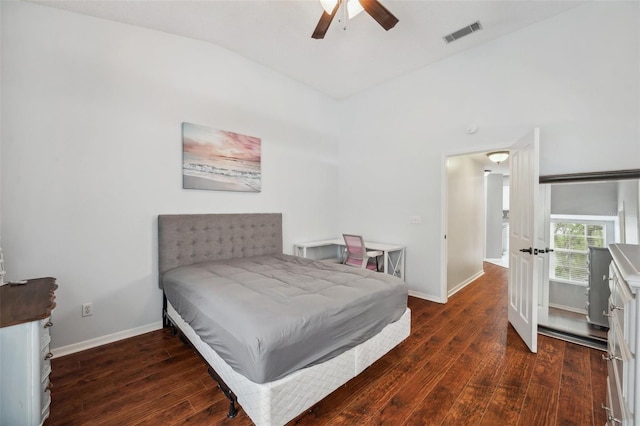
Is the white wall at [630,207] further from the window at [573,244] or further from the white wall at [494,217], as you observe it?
the white wall at [494,217]

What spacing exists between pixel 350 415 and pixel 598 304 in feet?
8.80

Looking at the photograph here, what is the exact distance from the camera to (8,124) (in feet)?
6.99

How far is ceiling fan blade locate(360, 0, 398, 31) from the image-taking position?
6.68 feet

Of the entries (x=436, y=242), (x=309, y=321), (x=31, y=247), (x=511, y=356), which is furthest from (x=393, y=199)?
(x=31, y=247)

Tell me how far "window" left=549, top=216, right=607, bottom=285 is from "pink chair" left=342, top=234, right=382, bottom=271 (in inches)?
74.7

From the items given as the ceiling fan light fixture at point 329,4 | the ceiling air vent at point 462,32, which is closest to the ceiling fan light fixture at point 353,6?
the ceiling fan light fixture at point 329,4

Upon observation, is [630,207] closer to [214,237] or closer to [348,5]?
[348,5]

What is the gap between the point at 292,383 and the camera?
1.46m

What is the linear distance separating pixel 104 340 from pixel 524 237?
4.21 m

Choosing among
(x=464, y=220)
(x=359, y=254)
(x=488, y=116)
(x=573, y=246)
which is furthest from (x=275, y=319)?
(x=464, y=220)

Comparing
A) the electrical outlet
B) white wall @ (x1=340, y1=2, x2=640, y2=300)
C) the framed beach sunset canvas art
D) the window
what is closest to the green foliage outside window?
the window

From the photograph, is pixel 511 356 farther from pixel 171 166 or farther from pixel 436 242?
pixel 171 166

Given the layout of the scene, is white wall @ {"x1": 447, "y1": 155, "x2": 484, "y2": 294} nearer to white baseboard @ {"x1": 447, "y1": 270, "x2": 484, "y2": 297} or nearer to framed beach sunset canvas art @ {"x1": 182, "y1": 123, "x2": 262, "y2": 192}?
white baseboard @ {"x1": 447, "y1": 270, "x2": 484, "y2": 297}

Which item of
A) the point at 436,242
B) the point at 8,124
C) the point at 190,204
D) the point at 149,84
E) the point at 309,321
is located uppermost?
the point at 149,84
